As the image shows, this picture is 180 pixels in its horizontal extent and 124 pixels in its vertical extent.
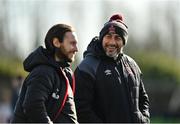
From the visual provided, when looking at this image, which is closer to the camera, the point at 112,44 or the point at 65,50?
the point at 65,50

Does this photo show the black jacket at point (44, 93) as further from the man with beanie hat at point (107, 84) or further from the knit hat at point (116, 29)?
the knit hat at point (116, 29)

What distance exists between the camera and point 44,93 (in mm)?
8406

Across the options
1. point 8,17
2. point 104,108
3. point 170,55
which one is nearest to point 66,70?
point 104,108

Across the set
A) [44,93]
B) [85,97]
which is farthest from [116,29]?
[44,93]

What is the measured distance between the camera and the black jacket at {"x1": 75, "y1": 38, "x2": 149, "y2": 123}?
Answer: 945 cm

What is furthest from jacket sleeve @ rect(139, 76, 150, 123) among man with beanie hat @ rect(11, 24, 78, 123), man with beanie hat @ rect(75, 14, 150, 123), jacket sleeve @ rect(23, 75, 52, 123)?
jacket sleeve @ rect(23, 75, 52, 123)

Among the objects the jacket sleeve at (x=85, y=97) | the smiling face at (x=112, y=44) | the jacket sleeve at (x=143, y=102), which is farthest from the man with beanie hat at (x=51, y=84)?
the jacket sleeve at (x=143, y=102)

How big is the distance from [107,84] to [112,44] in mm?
457

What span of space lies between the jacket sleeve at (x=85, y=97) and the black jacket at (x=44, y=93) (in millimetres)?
614

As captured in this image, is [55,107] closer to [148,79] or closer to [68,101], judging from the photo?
[68,101]

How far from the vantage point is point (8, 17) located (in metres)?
47.9

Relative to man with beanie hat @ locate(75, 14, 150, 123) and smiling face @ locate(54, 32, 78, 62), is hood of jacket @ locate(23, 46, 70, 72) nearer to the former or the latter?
smiling face @ locate(54, 32, 78, 62)

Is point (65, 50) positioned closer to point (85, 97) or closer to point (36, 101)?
point (36, 101)

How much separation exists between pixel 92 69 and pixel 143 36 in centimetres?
5457
